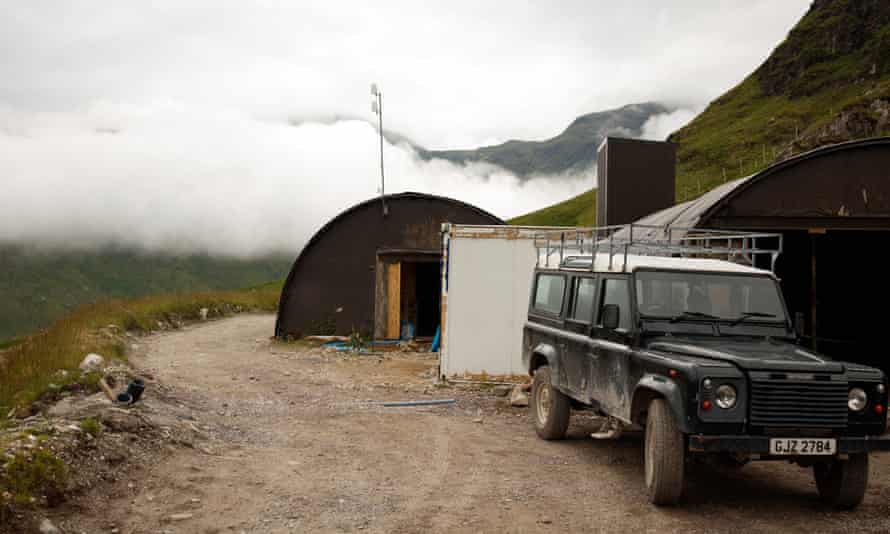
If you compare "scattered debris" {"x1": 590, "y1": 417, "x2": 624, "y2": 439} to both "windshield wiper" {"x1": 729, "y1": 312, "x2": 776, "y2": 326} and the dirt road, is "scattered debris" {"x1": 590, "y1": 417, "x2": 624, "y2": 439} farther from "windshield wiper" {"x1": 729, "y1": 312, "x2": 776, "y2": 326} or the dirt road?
"windshield wiper" {"x1": 729, "y1": 312, "x2": 776, "y2": 326}

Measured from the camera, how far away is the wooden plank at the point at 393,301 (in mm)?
21312

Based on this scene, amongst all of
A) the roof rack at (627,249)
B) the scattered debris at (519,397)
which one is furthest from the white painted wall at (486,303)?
the roof rack at (627,249)

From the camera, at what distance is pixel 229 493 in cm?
705

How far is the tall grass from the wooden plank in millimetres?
7297

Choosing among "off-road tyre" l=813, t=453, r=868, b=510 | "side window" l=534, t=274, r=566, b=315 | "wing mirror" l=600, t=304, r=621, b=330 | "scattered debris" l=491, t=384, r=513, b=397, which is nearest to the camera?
"off-road tyre" l=813, t=453, r=868, b=510

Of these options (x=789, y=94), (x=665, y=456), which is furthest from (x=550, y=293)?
(x=789, y=94)

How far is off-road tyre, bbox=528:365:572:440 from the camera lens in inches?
368

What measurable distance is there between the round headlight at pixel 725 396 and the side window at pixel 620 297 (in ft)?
4.85

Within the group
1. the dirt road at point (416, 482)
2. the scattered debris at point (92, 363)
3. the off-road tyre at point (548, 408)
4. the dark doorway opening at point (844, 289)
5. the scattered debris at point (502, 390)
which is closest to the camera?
the dirt road at point (416, 482)

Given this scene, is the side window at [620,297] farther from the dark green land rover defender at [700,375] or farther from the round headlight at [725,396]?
the round headlight at [725,396]

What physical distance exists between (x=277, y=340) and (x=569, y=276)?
45.3 ft

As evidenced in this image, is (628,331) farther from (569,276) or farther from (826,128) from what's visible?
(826,128)

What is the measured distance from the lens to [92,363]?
12.9m

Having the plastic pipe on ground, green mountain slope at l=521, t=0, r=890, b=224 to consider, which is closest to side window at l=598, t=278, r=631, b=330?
the plastic pipe on ground
